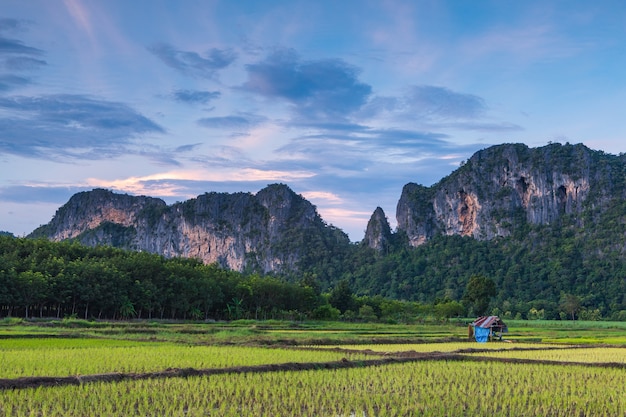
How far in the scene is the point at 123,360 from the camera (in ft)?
40.6

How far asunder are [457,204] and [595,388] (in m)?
96.4

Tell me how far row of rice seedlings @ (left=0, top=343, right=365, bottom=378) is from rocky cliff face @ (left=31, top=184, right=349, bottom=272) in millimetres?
97003

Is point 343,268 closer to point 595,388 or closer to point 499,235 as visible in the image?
point 499,235

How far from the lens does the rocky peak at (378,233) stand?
10738 cm

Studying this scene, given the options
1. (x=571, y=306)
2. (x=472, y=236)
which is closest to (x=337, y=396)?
(x=571, y=306)

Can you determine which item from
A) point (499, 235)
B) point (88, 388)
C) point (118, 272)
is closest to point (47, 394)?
point (88, 388)

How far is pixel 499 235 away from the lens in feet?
317

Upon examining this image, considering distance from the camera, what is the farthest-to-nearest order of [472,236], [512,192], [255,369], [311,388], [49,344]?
[472,236] → [512,192] → [49,344] → [255,369] → [311,388]

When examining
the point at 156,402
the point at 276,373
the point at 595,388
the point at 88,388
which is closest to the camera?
the point at 156,402

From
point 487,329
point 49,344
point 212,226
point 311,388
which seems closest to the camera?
point 311,388

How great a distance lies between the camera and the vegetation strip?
866 centimetres

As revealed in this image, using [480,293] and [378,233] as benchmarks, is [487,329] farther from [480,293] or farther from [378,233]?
[378,233]

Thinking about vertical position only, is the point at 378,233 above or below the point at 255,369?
above

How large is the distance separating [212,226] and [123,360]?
11878 cm
